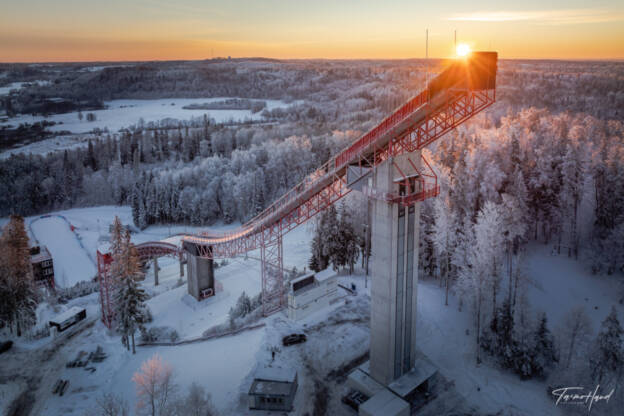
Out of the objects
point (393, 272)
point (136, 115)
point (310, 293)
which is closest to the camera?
point (393, 272)

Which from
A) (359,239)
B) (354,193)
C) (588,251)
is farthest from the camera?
(354,193)

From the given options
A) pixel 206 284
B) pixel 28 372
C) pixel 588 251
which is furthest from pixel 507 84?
pixel 28 372

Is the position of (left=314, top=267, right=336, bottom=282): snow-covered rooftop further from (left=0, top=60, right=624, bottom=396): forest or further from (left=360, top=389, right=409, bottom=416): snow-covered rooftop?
(left=360, top=389, right=409, bottom=416): snow-covered rooftop

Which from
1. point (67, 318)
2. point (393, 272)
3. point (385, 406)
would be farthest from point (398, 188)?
point (67, 318)

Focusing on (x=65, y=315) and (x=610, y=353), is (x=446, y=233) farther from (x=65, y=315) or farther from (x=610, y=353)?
(x=65, y=315)

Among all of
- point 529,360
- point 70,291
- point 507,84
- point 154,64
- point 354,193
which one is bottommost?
point 70,291

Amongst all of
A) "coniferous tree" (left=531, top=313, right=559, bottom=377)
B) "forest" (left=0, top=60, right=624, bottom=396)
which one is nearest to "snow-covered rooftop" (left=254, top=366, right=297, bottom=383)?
"forest" (left=0, top=60, right=624, bottom=396)

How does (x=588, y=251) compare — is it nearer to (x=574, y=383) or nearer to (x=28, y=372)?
(x=574, y=383)
